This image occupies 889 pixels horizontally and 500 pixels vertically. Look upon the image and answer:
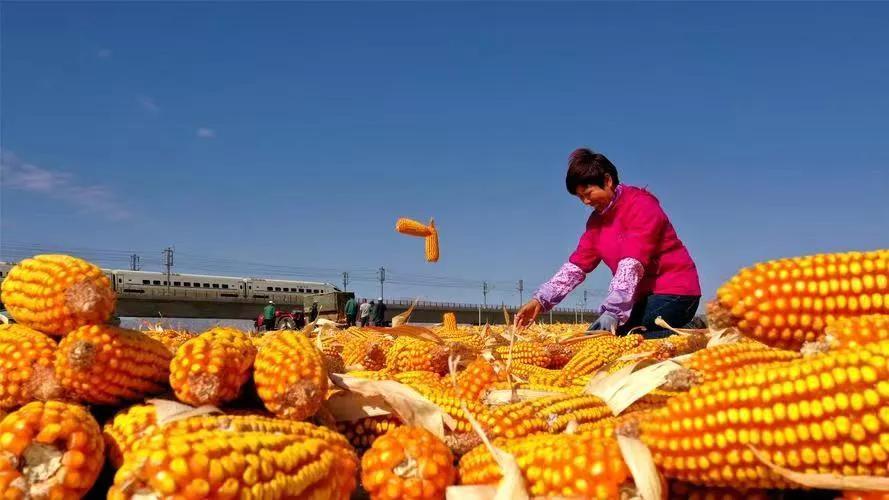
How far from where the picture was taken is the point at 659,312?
6770mm

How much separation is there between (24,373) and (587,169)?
215 inches

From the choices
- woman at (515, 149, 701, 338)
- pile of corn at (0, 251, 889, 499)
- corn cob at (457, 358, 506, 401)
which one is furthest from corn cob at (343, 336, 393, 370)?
pile of corn at (0, 251, 889, 499)

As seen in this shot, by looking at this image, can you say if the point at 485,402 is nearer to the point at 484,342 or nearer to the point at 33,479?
the point at 33,479

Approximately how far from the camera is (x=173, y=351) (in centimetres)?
285

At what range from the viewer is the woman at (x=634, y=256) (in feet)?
21.7

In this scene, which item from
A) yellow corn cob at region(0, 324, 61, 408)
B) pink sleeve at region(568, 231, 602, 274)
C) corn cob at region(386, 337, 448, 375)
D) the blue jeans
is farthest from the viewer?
pink sleeve at region(568, 231, 602, 274)

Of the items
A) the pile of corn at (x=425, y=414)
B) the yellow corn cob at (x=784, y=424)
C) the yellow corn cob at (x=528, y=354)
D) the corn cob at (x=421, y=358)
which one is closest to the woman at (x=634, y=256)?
the yellow corn cob at (x=528, y=354)

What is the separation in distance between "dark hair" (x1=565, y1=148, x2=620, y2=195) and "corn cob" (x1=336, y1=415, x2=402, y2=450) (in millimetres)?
4792

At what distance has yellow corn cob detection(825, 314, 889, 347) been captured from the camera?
6.27ft

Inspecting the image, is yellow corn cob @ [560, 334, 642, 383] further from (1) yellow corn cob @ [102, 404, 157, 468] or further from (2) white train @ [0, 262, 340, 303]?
(2) white train @ [0, 262, 340, 303]

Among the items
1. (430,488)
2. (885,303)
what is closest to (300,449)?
(430,488)

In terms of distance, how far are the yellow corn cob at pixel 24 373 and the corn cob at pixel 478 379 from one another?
168 cm

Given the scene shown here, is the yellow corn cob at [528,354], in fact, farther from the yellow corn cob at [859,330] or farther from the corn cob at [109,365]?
the yellow corn cob at [859,330]

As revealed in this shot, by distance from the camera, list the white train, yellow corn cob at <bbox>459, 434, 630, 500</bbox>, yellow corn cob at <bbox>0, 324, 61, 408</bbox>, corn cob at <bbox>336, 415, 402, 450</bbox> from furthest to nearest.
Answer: the white train, corn cob at <bbox>336, 415, 402, 450</bbox>, yellow corn cob at <bbox>0, 324, 61, 408</bbox>, yellow corn cob at <bbox>459, 434, 630, 500</bbox>
